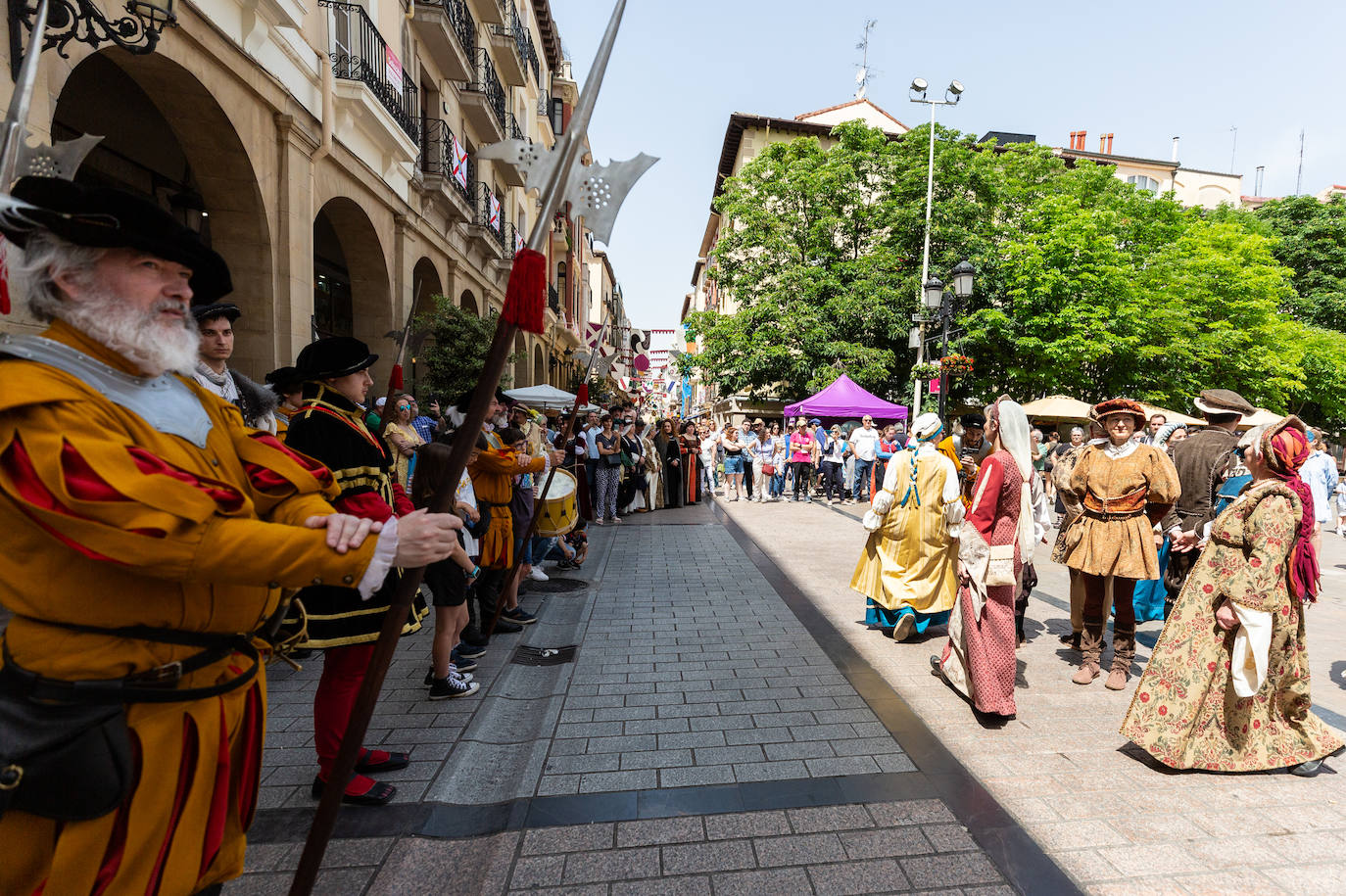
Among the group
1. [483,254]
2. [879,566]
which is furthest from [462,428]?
[483,254]

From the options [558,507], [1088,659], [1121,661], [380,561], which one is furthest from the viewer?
[558,507]

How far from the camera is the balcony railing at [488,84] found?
1636 centimetres

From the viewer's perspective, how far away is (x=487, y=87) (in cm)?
1734

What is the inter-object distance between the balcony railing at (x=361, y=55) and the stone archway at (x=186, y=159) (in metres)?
2.53

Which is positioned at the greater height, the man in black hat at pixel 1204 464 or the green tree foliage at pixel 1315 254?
the green tree foliage at pixel 1315 254

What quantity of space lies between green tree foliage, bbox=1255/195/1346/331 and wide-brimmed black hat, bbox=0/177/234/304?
133 ft

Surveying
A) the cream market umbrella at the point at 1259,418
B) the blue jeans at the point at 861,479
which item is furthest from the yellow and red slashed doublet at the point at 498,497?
the blue jeans at the point at 861,479

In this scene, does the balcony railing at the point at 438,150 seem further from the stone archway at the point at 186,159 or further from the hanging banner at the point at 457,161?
the stone archway at the point at 186,159


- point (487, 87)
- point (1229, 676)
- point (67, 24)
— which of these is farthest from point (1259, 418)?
point (67, 24)

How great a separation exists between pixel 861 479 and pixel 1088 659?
11539 mm

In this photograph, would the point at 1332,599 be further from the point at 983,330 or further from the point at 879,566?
the point at 983,330

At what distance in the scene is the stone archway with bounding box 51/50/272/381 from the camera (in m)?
7.54

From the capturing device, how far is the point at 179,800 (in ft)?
Result: 4.94

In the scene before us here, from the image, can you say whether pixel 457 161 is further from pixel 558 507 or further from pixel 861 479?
pixel 558 507
